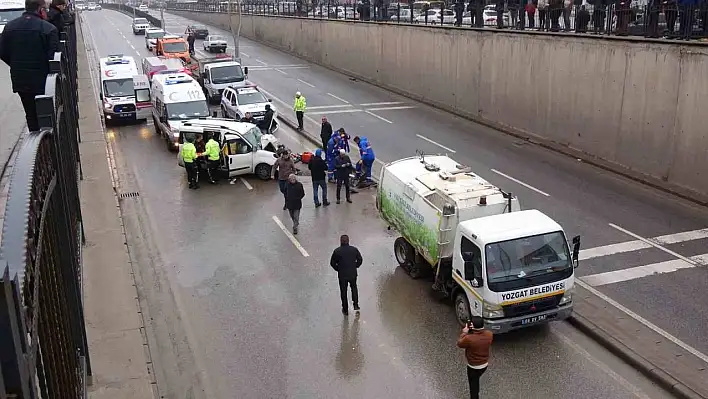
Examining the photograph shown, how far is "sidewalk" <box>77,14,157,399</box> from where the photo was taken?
249 inches

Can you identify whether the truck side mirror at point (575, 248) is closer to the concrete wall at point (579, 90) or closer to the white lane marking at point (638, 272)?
the white lane marking at point (638, 272)

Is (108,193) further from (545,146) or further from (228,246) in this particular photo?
(545,146)

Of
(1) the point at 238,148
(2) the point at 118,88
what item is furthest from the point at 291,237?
(2) the point at 118,88

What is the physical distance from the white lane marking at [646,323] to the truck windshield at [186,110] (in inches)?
690

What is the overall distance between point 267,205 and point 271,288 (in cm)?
579

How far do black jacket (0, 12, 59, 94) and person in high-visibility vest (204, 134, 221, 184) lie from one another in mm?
12541

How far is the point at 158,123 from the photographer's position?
91.1 ft

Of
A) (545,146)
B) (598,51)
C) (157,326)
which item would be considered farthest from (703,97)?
(157,326)

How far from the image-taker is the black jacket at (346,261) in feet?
38.9

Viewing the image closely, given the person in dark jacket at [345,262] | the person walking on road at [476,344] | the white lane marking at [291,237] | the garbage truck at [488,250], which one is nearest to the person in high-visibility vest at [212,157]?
the white lane marking at [291,237]

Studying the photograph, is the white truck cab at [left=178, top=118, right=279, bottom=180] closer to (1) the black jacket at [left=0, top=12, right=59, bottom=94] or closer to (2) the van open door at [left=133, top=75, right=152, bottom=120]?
(2) the van open door at [left=133, top=75, right=152, bottom=120]

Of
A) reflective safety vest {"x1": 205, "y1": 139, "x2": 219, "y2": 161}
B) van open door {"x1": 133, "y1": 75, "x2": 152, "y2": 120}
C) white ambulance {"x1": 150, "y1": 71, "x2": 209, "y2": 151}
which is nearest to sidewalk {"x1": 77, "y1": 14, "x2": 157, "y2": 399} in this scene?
reflective safety vest {"x1": 205, "y1": 139, "x2": 219, "y2": 161}

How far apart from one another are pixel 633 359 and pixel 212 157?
45.9ft

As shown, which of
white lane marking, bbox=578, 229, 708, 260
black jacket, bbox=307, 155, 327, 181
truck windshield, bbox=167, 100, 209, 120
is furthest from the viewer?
truck windshield, bbox=167, 100, 209, 120
